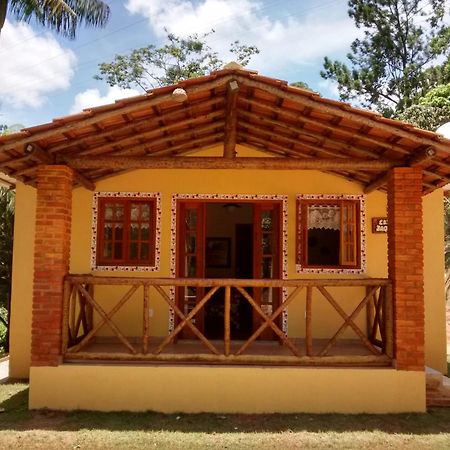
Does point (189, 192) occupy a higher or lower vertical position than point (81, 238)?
higher

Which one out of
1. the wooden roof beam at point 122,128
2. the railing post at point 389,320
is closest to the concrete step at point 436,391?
the railing post at point 389,320

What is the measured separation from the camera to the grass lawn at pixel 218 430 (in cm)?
513

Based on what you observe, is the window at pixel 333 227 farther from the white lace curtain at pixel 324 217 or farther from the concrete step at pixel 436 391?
the concrete step at pixel 436 391

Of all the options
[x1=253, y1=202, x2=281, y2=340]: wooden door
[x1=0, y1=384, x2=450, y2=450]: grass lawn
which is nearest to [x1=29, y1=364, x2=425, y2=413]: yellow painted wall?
[x1=0, y1=384, x2=450, y2=450]: grass lawn

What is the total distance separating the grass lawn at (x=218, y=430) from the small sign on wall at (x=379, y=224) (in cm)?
286

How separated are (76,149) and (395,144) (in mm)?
3816

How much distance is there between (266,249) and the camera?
832cm

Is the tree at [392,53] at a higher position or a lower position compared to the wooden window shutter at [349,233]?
higher

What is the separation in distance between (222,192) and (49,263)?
3.05 metres

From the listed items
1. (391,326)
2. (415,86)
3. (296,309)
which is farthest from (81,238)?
(415,86)

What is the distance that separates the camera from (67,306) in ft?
20.3

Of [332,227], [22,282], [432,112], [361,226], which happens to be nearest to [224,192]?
[332,227]

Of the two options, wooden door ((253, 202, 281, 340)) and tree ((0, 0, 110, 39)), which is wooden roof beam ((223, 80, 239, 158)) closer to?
wooden door ((253, 202, 281, 340))

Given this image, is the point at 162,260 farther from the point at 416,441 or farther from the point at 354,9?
the point at 354,9
